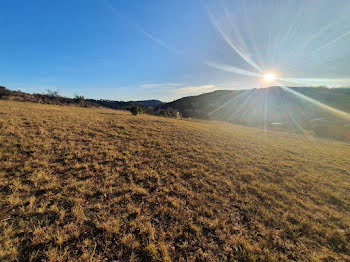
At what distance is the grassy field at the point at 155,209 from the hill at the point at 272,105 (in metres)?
43.4

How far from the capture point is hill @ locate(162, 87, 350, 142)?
49.9 meters

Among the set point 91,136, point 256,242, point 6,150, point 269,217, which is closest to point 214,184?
point 269,217

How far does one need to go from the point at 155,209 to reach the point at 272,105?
85.8 metres

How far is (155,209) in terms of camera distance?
3373mm

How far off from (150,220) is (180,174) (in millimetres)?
2392

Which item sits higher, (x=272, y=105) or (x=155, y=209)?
(x=272, y=105)

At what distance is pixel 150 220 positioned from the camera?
3053 mm

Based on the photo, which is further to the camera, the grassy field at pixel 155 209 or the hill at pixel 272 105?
the hill at pixel 272 105

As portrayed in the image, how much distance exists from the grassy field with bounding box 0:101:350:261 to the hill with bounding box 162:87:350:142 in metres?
43.4

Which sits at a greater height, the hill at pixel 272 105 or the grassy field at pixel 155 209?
the hill at pixel 272 105

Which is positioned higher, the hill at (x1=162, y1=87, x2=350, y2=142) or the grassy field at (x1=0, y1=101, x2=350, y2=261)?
the hill at (x1=162, y1=87, x2=350, y2=142)

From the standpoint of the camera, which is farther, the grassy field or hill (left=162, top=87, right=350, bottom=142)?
hill (left=162, top=87, right=350, bottom=142)

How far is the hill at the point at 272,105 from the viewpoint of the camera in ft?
164

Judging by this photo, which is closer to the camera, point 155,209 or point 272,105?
point 155,209
